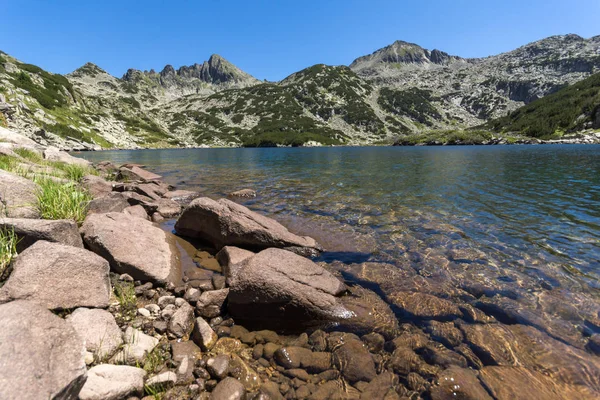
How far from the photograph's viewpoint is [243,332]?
6223 mm

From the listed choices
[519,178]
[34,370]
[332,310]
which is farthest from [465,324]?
[519,178]

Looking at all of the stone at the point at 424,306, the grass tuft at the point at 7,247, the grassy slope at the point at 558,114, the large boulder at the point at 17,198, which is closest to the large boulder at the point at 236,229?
the stone at the point at 424,306

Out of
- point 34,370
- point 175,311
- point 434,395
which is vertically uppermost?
point 34,370

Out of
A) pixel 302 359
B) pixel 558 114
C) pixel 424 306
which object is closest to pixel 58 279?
pixel 302 359

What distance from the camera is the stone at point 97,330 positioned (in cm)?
468

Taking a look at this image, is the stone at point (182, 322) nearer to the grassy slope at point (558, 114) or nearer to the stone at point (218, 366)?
Answer: the stone at point (218, 366)

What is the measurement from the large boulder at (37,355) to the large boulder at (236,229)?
6.41m

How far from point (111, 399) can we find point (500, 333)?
25.1 ft

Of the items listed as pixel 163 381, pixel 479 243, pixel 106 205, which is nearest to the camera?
pixel 163 381

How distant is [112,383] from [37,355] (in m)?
1.18

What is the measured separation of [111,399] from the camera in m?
3.91

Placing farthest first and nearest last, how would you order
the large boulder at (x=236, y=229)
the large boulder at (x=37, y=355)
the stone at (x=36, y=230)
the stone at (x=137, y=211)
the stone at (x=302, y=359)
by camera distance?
the stone at (x=137, y=211), the large boulder at (x=236, y=229), the stone at (x=36, y=230), the stone at (x=302, y=359), the large boulder at (x=37, y=355)

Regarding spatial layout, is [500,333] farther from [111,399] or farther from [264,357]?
[111,399]

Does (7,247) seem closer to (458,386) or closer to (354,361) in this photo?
(354,361)
